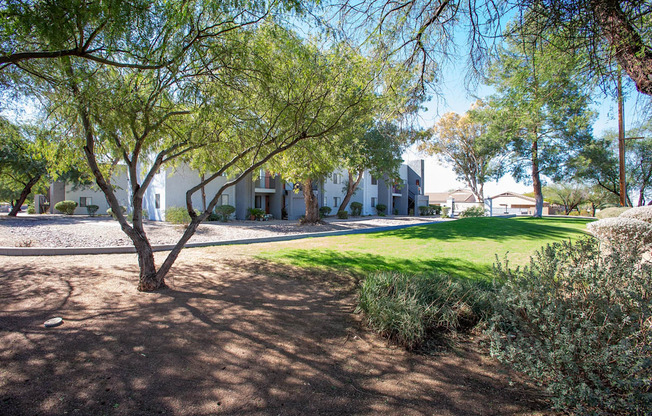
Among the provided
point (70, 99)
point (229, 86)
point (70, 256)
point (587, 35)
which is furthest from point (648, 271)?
point (70, 256)

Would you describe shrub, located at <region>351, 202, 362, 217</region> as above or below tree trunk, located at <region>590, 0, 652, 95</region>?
→ below

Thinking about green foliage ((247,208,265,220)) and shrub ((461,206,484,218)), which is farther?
shrub ((461,206,484,218))

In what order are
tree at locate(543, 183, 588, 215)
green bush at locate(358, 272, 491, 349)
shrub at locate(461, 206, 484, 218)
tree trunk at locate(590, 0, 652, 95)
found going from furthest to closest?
tree at locate(543, 183, 588, 215), shrub at locate(461, 206, 484, 218), green bush at locate(358, 272, 491, 349), tree trunk at locate(590, 0, 652, 95)

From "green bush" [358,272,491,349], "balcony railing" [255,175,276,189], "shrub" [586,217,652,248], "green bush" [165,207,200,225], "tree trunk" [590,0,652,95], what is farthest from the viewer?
"balcony railing" [255,175,276,189]

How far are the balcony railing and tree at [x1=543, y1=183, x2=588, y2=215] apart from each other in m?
42.5

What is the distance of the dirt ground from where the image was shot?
9.51 feet

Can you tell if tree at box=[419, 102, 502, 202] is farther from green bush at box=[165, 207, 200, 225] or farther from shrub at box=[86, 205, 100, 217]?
shrub at box=[86, 205, 100, 217]

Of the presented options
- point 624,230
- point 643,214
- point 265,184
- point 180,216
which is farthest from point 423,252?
point 265,184

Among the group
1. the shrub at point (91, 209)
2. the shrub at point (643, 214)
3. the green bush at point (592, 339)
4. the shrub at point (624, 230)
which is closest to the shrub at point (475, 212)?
the shrub at point (643, 214)

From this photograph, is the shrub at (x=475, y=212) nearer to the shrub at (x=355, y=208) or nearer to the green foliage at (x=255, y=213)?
the shrub at (x=355, y=208)

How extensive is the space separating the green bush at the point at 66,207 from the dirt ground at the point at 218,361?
Result: 26.9 m

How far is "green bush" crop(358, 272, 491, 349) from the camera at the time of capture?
14.3ft

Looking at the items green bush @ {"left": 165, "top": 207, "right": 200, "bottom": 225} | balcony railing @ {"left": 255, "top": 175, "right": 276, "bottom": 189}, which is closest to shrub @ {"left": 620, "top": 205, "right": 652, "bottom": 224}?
green bush @ {"left": 165, "top": 207, "right": 200, "bottom": 225}

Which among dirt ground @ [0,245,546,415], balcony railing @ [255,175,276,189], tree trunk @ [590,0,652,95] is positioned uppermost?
balcony railing @ [255,175,276,189]
